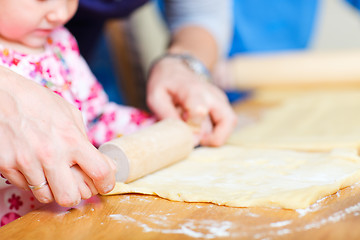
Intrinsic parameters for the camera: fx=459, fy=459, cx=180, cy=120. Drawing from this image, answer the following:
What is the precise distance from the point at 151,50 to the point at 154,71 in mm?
1721

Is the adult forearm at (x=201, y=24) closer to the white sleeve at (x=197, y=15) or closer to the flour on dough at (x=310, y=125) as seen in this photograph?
the white sleeve at (x=197, y=15)

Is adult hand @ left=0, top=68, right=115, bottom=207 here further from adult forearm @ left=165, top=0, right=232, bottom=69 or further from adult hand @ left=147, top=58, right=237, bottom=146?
adult forearm @ left=165, top=0, right=232, bottom=69

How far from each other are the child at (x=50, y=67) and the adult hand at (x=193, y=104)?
0.18 feet

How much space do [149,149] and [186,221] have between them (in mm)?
202

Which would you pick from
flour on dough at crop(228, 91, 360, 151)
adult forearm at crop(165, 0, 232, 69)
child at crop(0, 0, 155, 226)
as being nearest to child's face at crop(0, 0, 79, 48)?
child at crop(0, 0, 155, 226)

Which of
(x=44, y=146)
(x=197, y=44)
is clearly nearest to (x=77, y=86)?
(x=44, y=146)

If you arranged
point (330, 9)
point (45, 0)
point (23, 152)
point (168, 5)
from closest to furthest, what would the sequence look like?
1. point (23, 152)
2. point (45, 0)
3. point (168, 5)
4. point (330, 9)

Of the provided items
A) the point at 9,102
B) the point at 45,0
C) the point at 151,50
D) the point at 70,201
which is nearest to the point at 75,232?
the point at 70,201

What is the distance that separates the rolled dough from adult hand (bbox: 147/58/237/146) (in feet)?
0.27

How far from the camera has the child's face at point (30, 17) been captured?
766 mm

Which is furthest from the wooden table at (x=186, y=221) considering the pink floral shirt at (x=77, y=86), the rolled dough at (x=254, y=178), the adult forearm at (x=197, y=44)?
the adult forearm at (x=197, y=44)

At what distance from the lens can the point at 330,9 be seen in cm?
302

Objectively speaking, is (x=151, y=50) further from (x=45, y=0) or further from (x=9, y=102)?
(x=9, y=102)

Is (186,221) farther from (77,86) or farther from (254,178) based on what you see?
(77,86)
